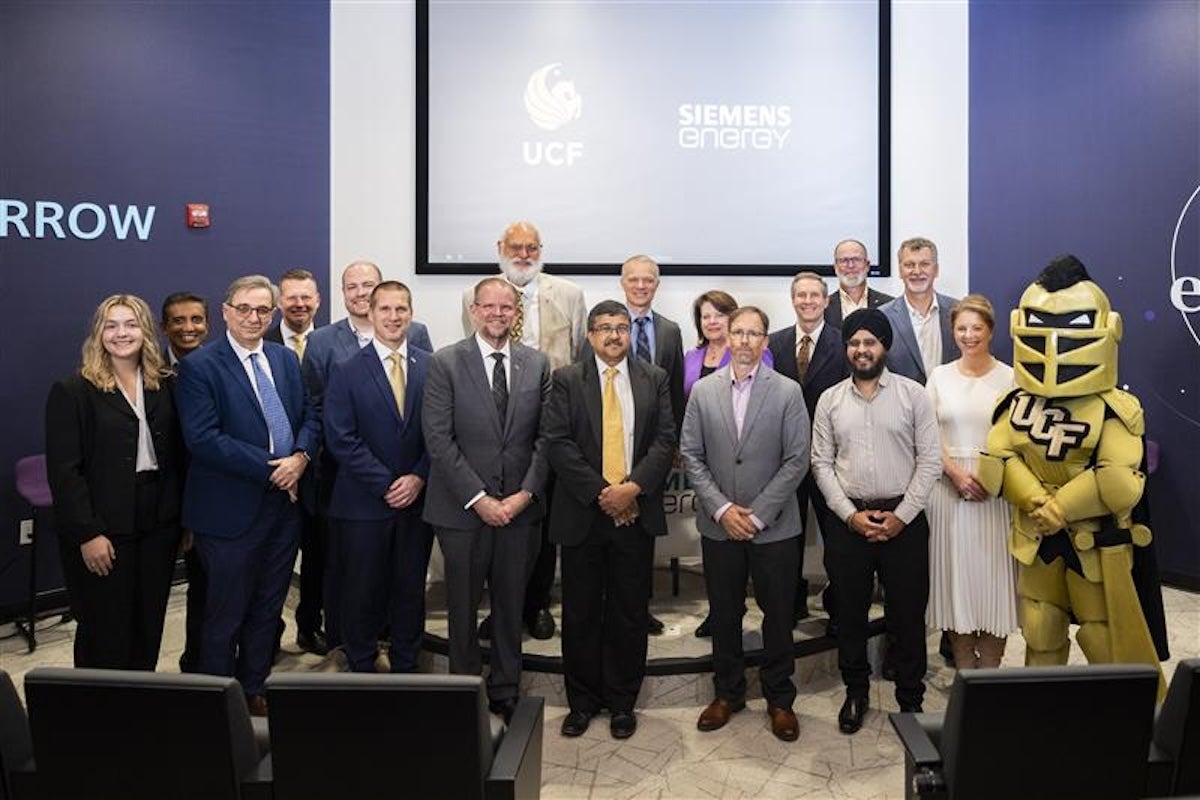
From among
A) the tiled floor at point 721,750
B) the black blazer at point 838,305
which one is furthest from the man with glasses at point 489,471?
the black blazer at point 838,305

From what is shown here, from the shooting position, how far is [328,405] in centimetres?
342

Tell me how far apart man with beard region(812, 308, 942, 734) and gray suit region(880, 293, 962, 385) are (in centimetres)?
72

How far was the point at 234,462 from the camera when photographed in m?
3.14

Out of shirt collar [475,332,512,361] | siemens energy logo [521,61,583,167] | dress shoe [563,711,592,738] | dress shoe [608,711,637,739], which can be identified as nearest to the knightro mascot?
dress shoe [608,711,637,739]

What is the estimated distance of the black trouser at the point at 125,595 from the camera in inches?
123

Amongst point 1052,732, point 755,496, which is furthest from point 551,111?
point 1052,732

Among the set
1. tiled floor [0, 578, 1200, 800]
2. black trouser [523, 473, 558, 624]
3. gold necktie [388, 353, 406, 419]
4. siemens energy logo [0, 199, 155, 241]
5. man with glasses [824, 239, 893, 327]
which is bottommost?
tiled floor [0, 578, 1200, 800]

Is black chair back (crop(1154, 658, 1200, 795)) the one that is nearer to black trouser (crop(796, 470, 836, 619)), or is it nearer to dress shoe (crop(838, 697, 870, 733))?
dress shoe (crop(838, 697, 870, 733))

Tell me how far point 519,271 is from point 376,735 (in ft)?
8.92

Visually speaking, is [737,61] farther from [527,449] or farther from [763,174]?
[527,449]

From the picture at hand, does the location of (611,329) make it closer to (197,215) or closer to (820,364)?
(820,364)

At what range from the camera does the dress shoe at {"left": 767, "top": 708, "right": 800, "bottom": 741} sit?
3.31m

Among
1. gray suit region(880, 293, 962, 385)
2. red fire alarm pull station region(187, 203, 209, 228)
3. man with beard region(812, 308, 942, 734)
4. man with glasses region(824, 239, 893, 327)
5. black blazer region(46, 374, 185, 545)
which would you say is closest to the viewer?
black blazer region(46, 374, 185, 545)

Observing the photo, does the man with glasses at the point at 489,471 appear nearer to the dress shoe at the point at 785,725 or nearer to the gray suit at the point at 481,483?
the gray suit at the point at 481,483
